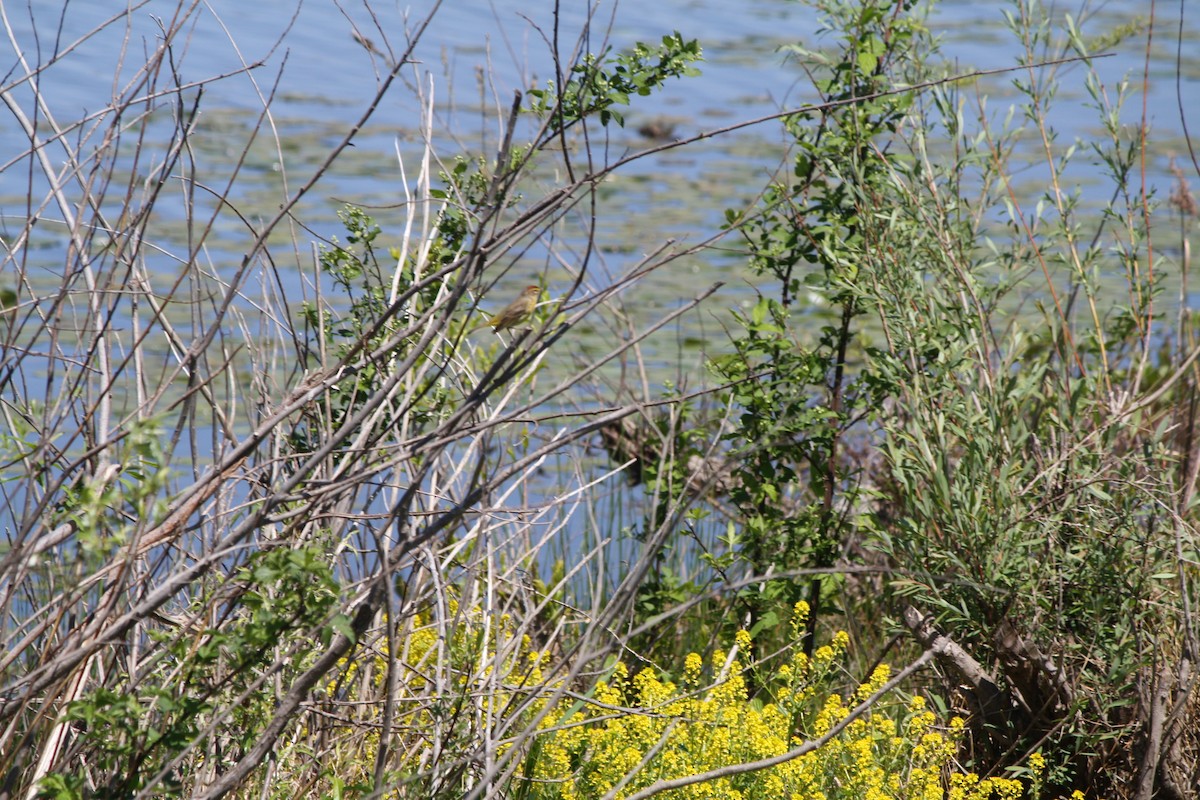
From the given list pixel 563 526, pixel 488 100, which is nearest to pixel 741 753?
pixel 563 526

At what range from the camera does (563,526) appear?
3176mm

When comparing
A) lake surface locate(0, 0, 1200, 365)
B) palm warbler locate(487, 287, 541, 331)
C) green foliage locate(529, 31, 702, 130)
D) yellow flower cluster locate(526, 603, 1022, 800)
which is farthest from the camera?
lake surface locate(0, 0, 1200, 365)

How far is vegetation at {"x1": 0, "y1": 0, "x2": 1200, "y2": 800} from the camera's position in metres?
1.96

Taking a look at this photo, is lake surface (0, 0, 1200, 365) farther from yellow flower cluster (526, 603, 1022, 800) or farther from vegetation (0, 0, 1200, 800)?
yellow flower cluster (526, 603, 1022, 800)

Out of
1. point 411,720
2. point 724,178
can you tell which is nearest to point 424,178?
point 411,720

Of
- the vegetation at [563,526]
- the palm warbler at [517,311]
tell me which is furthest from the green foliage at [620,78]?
the palm warbler at [517,311]

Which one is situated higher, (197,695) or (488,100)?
(488,100)

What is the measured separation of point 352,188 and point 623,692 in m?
6.34

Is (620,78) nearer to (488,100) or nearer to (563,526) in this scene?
(563,526)

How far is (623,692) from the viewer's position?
11.6ft

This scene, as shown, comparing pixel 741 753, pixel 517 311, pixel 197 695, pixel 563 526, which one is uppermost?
pixel 517 311

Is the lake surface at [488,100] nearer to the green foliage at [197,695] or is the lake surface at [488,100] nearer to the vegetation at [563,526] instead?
the vegetation at [563,526]

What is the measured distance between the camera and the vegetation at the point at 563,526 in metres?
1.96

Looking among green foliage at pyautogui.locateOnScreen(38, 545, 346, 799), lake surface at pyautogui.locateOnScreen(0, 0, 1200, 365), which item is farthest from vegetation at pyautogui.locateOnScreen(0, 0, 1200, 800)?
lake surface at pyautogui.locateOnScreen(0, 0, 1200, 365)
